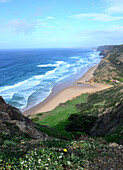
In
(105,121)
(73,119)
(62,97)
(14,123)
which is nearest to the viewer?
(14,123)

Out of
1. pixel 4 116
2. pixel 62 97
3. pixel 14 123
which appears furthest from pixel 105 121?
pixel 62 97

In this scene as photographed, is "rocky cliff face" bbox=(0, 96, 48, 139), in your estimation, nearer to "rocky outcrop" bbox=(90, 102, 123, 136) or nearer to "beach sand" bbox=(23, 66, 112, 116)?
"rocky outcrop" bbox=(90, 102, 123, 136)

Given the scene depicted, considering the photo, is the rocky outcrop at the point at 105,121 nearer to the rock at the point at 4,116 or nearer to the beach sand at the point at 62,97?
the rock at the point at 4,116

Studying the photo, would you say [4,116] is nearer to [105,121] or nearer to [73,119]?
[105,121]

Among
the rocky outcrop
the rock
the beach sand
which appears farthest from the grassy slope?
the rock

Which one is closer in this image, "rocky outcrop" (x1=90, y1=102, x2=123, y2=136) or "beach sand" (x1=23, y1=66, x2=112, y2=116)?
"rocky outcrop" (x1=90, y1=102, x2=123, y2=136)

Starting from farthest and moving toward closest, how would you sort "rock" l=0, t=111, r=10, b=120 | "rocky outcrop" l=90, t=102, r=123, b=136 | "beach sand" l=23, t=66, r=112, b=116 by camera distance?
"beach sand" l=23, t=66, r=112, b=116 → "rocky outcrop" l=90, t=102, r=123, b=136 → "rock" l=0, t=111, r=10, b=120

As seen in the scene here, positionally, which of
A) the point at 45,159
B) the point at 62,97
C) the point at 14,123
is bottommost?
the point at 62,97

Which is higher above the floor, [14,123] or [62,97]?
[14,123]

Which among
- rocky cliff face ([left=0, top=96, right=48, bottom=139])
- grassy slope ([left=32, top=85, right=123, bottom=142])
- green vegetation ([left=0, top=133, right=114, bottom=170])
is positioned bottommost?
grassy slope ([left=32, top=85, right=123, bottom=142])

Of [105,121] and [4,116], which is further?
[105,121]

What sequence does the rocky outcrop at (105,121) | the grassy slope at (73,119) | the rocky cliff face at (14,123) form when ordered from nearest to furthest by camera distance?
the rocky cliff face at (14,123) < the rocky outcrop at (105,121) < the grassy slope at (73,119)

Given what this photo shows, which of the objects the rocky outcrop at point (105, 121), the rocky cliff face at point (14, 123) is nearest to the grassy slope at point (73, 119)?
the rocky outcrop at point (105, 121)
